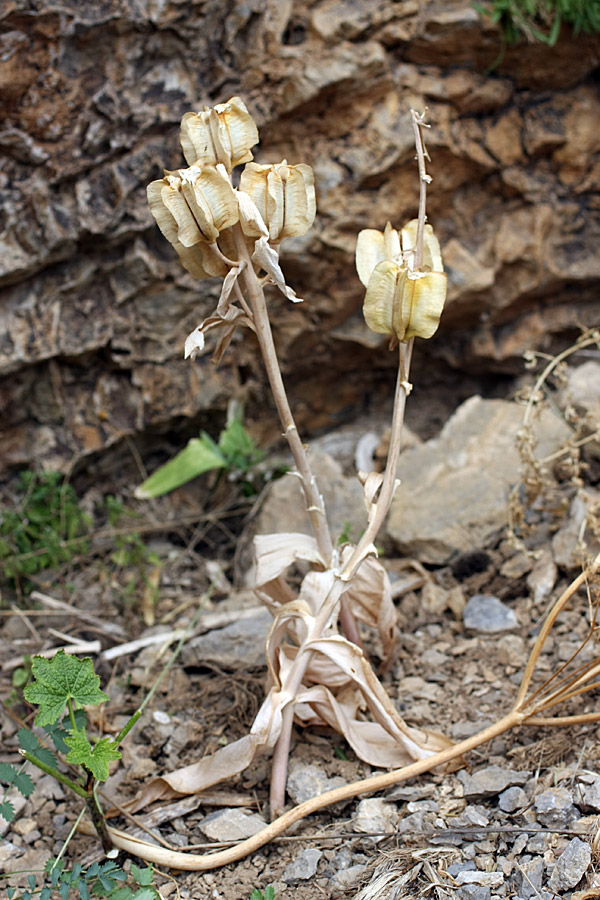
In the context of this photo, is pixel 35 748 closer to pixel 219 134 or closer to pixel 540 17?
pixel 219 134

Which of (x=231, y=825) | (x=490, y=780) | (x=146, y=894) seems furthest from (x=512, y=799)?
(x=146, y=894)

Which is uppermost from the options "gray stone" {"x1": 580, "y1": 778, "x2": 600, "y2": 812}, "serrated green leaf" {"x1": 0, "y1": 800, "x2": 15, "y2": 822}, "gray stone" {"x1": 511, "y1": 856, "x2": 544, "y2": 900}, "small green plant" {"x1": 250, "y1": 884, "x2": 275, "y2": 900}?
"serrated green leaf" {"x1": 0, "y1": 800, "x2": 15, "y2": 822}

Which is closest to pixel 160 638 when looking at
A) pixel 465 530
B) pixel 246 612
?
pixel 246 612

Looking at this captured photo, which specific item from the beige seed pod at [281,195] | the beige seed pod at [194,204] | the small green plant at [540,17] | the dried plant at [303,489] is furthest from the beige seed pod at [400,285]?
the small green plant at [540,17]

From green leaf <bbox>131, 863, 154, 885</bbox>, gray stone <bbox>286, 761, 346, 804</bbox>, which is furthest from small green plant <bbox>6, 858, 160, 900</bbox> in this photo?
gray stone <bbox>286, 761, 346, 804</bbox>

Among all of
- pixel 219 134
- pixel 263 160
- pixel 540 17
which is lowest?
pixel 263 160

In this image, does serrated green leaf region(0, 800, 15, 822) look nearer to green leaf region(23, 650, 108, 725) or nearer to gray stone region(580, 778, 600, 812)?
green leaf region(23, 650, 108, 725)

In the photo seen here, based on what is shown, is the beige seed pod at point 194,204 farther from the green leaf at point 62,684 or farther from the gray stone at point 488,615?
the gray stone at point 488,615
